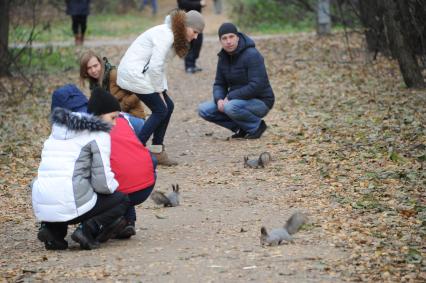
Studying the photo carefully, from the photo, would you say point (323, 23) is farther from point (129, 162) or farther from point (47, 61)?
point (129, 162)

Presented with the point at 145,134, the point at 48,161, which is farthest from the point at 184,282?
the point at 145,134

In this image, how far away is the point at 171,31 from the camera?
9938 mm

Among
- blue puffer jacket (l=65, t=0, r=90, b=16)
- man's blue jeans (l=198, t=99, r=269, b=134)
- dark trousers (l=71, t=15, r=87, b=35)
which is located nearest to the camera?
man's blue jeans (l=198, t=99, r=269, b=134)

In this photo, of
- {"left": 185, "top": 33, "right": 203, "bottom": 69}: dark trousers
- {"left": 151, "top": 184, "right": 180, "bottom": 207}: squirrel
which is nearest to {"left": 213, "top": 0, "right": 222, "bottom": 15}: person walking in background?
{"left": 185, "top": 33, "right": 203, "bottom": 69}: dark trousers

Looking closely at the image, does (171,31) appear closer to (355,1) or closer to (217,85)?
A: (217,85)

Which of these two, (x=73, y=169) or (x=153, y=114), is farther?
(x=153, y=114)

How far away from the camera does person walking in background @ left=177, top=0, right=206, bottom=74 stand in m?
18.2

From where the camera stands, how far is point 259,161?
10133 millimetres

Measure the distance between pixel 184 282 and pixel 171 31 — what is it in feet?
14.6

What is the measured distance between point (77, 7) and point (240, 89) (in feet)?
44.1

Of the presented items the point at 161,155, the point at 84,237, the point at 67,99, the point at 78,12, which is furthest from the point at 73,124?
the point at 78,12

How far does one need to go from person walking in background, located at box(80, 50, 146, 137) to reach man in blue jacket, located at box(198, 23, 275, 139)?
157 centimetres

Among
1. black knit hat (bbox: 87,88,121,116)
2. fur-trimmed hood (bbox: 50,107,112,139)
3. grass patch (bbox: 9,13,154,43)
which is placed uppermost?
black knit hat (bbox: 87,88,121,116)

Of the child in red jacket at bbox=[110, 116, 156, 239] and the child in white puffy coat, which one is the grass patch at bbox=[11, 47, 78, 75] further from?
the child in white puffy coat
